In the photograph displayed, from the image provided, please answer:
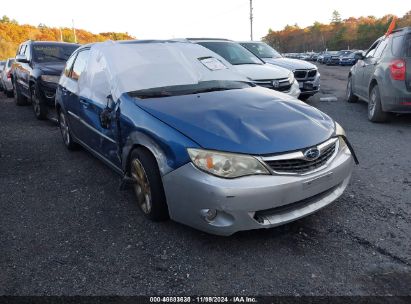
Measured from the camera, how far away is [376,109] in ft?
21.5

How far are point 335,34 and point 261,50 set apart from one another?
97748 millimetres

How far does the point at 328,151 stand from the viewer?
2.89m

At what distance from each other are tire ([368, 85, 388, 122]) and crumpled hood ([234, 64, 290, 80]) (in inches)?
65.3

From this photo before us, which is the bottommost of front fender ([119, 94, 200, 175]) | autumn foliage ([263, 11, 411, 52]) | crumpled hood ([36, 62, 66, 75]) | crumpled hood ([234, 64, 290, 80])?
front fender ([119, 94, 200, 175])

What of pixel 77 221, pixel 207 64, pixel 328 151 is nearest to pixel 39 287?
pixel 77 221

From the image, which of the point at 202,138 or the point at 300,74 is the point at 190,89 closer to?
the point at 202,138

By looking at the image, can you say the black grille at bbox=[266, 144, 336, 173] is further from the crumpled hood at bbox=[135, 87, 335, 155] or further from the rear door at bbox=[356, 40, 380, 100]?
the rear door at bbox=[356, 40, 380, 100]

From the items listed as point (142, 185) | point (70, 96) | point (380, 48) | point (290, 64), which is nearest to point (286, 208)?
point (142, 185)

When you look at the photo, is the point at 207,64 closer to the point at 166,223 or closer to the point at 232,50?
the point at 166,223

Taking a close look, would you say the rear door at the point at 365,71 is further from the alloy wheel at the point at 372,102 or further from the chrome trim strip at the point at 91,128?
the chrome trim strip at the point at 91,128

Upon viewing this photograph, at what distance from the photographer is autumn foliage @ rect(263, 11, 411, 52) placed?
74562 mm

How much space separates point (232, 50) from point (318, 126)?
542 centimetres

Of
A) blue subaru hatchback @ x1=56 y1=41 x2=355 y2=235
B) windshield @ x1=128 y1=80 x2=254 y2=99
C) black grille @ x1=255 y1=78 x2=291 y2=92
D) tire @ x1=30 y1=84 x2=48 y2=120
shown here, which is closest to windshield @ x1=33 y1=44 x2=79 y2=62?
tire @ x1=30 y1=84 x2=48 y2=120

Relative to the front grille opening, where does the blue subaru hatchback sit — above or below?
above
